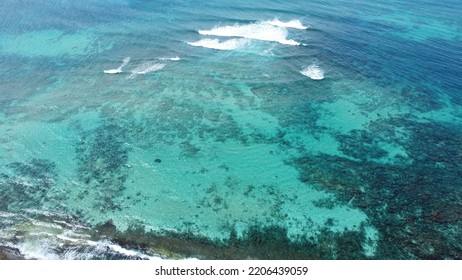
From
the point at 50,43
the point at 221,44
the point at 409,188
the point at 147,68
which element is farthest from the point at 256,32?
the point at 409,188

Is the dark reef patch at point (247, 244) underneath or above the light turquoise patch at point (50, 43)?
underneath

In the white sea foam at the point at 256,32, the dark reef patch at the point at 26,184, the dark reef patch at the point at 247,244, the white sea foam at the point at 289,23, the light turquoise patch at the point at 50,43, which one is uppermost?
the white sea foam at the point at 289,23

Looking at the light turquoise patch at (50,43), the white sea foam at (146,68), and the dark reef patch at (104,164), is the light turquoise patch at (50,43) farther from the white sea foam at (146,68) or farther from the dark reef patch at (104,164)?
the dark reef patch at (104,164)

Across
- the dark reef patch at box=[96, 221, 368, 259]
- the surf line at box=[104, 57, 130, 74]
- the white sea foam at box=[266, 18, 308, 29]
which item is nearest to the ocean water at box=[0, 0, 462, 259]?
the dark reef patch at box=[96, 221, 368, 259]

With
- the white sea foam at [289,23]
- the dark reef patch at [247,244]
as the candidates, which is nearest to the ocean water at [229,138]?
the dark reef patch at [247,244]

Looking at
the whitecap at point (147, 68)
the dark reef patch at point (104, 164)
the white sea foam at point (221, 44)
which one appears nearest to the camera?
the dark reef patch at point (104, 164)

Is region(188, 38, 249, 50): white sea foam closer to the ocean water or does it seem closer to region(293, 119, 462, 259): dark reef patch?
the ocean water

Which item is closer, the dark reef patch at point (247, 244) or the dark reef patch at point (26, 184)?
the dark reef patch at point (247, 244)
